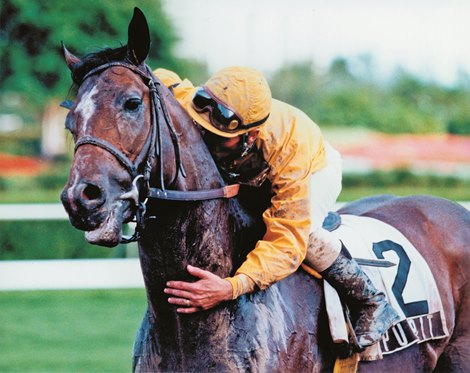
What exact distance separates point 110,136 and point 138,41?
0.38 meters

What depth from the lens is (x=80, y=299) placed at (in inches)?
405

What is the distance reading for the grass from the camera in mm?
7410

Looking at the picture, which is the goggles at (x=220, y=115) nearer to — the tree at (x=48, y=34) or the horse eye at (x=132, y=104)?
the horse eye at (x=132, y=104)

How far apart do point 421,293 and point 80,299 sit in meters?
6.55

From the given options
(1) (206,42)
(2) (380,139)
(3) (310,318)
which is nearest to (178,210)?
Answer: (3) (310,318)

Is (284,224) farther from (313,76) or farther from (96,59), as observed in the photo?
(313,76)

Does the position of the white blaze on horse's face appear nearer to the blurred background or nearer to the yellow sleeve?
the yellow sleeve

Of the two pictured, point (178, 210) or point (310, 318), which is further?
point (310, 318)

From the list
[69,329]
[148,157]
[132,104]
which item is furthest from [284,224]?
[69,329]

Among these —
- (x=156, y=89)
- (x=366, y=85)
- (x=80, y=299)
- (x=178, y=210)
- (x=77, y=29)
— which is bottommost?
(x=80, y=299)

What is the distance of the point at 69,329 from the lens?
28.3ft

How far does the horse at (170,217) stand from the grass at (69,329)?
3.80 m

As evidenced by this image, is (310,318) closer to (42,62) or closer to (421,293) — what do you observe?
(421,293)

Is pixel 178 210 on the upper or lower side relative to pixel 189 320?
upper
